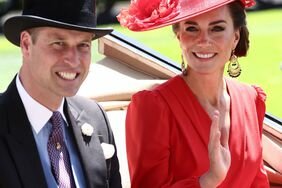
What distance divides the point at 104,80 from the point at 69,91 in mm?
1215

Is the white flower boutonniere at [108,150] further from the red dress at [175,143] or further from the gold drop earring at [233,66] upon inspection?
the gold drop earring at [233,66]

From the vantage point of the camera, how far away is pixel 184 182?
266 cm

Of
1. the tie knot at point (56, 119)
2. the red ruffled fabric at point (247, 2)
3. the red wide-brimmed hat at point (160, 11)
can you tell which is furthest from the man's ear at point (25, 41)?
the red ruffled fabric at point (247, 2)

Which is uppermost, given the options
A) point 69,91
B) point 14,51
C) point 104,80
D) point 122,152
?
point 69,91

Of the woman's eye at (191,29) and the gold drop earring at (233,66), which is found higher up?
the woman's eye at (191,29)

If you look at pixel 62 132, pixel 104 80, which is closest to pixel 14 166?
pixel 62 132

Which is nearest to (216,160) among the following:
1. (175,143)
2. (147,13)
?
(175,143)

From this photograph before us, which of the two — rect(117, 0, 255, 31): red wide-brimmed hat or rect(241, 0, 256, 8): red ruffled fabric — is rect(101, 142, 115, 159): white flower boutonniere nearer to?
rect(117, 0, 255, 31): red wide-brimmed hat

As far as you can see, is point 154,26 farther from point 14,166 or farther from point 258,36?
point 258,36

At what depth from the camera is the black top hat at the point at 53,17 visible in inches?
87.5

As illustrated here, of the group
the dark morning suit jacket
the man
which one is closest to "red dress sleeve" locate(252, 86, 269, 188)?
the dark morning suit jacket

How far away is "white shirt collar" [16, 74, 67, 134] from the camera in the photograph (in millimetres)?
2318

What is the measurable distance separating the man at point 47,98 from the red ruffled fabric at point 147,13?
0.36 m

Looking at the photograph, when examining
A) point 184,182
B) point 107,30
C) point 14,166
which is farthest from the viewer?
point 184,182
